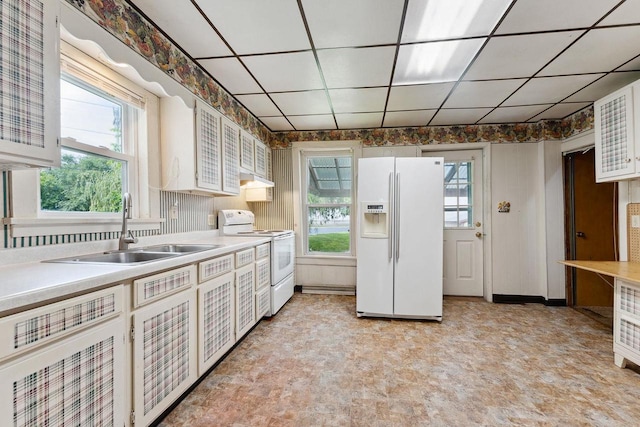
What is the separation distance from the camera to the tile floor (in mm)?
1641

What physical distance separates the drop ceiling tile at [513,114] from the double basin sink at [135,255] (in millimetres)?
3554

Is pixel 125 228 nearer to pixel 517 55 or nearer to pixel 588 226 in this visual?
pixel 517 55

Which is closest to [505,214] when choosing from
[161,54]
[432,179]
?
[432,179]

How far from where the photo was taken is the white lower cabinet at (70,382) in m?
0.88

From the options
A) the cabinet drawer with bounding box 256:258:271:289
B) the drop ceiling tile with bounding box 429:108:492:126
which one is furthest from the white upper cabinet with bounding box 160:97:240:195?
the drop ceiling tile with bounding box 429:108:492:126

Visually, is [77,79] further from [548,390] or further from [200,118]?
[548,390]

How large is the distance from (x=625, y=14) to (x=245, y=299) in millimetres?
3282

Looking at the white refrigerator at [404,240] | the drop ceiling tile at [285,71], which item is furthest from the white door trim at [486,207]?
the drop ceiling tile at [285,71]

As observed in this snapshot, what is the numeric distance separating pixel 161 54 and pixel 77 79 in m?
0.55

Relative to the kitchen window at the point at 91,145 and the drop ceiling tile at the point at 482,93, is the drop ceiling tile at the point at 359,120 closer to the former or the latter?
the drop ceiling tile at the point at 482,93

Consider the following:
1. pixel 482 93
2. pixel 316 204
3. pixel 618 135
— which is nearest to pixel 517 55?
pixel 482 93

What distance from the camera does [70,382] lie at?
1040 millimetres

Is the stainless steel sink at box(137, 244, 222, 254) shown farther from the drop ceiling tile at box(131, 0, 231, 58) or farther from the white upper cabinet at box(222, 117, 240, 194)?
the drop ceiling tile at box(131, 0, 231, 58)

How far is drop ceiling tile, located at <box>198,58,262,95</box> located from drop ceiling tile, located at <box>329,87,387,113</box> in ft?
2.62
